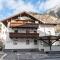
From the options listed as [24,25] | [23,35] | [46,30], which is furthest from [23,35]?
[46,30]

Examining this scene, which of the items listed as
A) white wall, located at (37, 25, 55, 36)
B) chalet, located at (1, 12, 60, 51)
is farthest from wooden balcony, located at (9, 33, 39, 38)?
white wall, located at (37, 25, 55, 36)

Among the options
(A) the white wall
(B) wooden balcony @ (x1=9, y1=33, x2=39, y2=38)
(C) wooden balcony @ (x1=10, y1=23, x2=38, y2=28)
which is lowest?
(B) wooden balcony @ (x1=9, y1=33, x2=39, y2=38)

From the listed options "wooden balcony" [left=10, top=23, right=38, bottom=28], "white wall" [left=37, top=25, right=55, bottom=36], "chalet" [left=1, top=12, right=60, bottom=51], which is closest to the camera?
"chalet" [left=1, top=12, right=60, bottom=51]

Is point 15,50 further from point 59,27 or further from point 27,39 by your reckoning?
point 59,27

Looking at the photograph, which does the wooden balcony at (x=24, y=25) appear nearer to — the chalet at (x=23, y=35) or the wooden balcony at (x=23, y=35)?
the chalet at (x=23, y=35)

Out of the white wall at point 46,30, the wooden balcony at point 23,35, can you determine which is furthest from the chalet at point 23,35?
the white wall at point 46,30

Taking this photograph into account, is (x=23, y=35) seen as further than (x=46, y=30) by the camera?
No

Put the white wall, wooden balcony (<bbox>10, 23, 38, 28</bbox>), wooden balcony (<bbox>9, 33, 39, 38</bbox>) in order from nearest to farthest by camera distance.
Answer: wooden balcony (<bbox>9, 33, 39, 38</bbox>)
wooden balcony (<bbox>10, 23, 38, 28</bbox>)
the white wall

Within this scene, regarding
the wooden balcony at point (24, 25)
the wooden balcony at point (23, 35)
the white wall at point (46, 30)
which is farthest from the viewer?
the white wall at point (46, 30)

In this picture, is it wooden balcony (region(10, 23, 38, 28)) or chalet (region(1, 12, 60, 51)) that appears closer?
chalet (region(1, 12, 60, 51))

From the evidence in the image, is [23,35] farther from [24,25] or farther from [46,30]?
[46,30]

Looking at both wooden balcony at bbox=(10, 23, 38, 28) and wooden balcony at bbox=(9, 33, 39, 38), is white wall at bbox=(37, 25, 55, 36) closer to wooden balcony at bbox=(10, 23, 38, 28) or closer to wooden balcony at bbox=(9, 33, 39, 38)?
wooden balcony at bbox=(10, 23, 38, 28)

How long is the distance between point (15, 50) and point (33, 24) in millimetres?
6752

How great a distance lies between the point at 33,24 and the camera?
148ft
